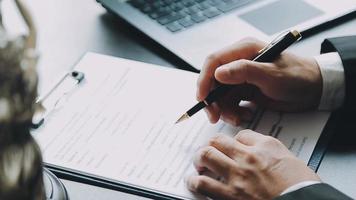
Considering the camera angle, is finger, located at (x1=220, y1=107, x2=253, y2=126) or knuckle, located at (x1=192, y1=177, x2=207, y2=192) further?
finger, located at (x1=220, y1=107, x2=253, y2=126)

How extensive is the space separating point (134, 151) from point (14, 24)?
42 centimetres

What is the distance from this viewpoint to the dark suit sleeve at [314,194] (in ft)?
2.03

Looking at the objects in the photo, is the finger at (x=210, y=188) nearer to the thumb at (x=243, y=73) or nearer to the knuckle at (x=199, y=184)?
the knuckle at (x=199, y=184)

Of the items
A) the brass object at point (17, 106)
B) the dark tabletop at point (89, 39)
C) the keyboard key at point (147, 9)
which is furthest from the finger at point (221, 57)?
the brass object at point (17, 106)

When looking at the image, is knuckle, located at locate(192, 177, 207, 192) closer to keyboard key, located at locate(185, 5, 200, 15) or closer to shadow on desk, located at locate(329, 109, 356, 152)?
shadow on desk, located at locate(329, 109, 356, 152)

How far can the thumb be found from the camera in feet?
2.46

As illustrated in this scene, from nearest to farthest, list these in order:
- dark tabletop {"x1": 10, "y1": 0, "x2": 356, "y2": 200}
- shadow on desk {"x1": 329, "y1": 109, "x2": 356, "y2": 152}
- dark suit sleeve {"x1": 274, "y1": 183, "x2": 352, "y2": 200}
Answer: dark suit sleeve {"x1": 274, "y1": 183, "x2": 352, "y2": 200}, shadow on desk {"x1": 329, "y1": 109, "x2": 356, "y2": 152}, dark tabletop {"x1": 10, "y1": 0, "x2": 356, "y2": 200}

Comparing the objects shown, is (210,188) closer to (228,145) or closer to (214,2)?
(228,145)

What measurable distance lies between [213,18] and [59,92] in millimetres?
284

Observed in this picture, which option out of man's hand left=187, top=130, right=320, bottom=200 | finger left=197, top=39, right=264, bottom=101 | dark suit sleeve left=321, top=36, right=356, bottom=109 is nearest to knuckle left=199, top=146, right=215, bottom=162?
man's hand left=187, top=130, right=320, bottom=200

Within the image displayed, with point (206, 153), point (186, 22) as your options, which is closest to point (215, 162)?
point (206, 153)

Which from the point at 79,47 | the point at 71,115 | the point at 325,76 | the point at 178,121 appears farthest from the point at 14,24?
the point at 325,76

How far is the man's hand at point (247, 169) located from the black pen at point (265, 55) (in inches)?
Answer: 2.6

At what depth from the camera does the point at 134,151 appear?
71 cm
